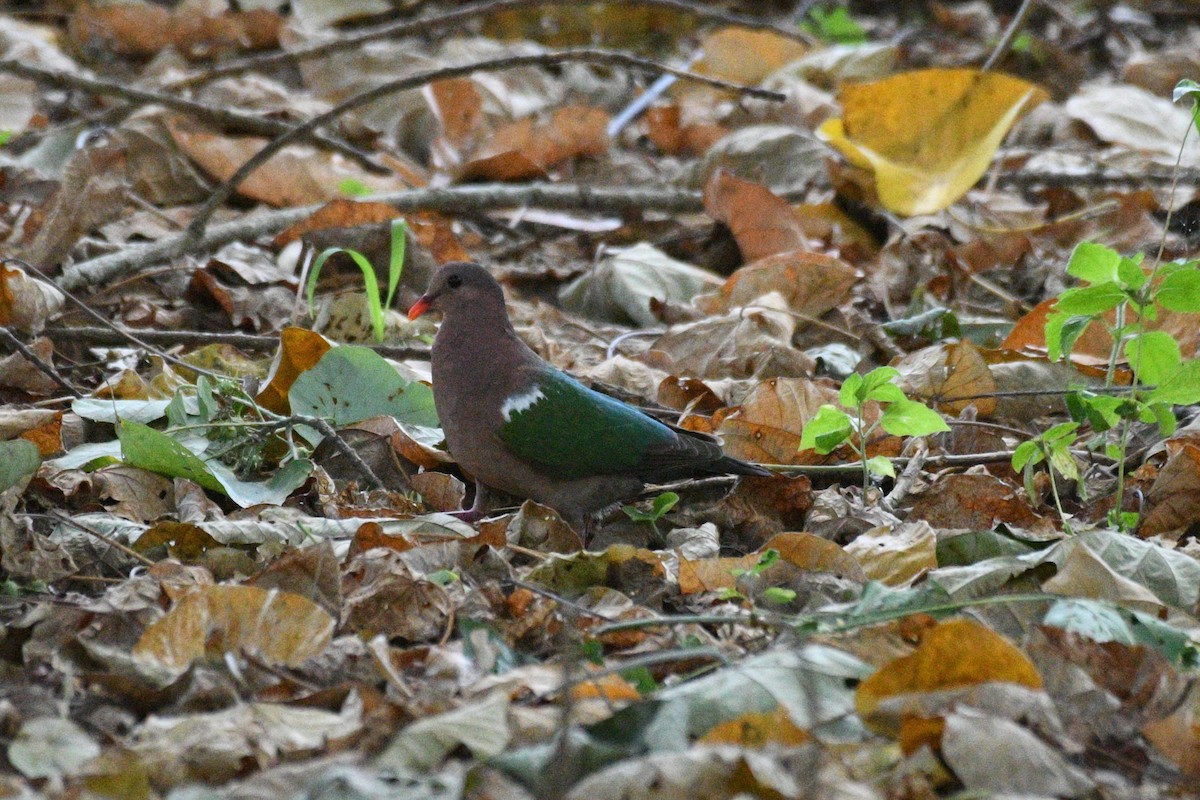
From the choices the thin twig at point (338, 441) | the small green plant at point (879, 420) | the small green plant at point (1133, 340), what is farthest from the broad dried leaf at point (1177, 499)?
the thin twig at point (338, 441)

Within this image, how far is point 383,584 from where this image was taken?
8.77 ft

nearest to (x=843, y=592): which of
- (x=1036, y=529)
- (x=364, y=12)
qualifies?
(x=1036, y=529)

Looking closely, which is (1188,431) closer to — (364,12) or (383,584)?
(383,584)

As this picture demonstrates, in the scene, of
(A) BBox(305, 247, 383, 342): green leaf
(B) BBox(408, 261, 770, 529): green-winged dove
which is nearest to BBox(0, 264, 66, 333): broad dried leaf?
(A) BBox(305, 247, 383, 342): green leaf

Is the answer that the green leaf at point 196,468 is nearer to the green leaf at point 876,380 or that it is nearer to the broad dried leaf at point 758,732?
the green leaf at point 876,380

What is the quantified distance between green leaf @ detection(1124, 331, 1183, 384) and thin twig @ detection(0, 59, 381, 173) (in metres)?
3.39

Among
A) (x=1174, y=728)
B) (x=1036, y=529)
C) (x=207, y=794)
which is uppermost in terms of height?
(x=207, y=794)

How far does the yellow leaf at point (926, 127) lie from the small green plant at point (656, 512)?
243 cm

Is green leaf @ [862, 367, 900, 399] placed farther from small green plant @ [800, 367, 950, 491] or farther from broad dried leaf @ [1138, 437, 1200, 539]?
broad dried leaf @ [1138, 437, 1200, 539]

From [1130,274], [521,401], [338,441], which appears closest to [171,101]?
[338,441]

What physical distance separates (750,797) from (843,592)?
92 centimetres

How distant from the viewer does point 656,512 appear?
3.40m

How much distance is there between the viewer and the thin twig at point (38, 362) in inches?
135

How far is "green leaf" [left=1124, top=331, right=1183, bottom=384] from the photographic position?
10.3ft
